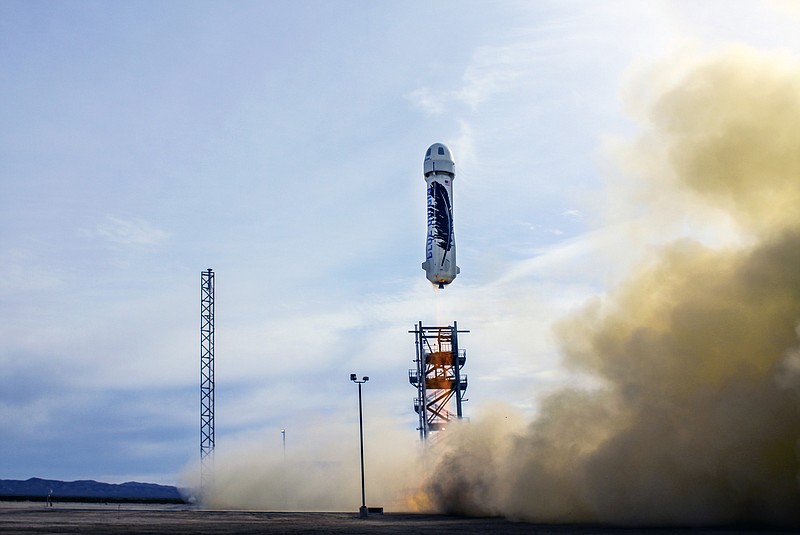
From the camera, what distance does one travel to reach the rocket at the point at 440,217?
205 feet

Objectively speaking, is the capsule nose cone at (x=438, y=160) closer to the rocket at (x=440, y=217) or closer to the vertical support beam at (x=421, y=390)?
the rocket at (x=440, y=217)

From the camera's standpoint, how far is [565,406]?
120ft

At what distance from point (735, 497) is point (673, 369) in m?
4.97

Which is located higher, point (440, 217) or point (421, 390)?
point (440, 217)

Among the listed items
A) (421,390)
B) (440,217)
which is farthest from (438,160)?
(421,390)

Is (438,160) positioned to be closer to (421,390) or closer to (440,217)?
(440,217)

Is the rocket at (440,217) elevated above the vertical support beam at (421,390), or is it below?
above

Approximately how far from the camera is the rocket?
6247 cm

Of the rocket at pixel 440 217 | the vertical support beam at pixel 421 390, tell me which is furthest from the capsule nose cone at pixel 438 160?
the vertical support beam at pixel 421 390

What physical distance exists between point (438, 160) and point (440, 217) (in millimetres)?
4829

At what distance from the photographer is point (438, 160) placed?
214 feet

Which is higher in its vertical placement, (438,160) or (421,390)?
(438,160)

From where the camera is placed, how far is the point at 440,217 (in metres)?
63.5

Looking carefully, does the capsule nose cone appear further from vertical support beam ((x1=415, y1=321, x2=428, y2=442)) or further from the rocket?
vertical support beam ((x1=415, y1=321, x2=428, y2=442))
